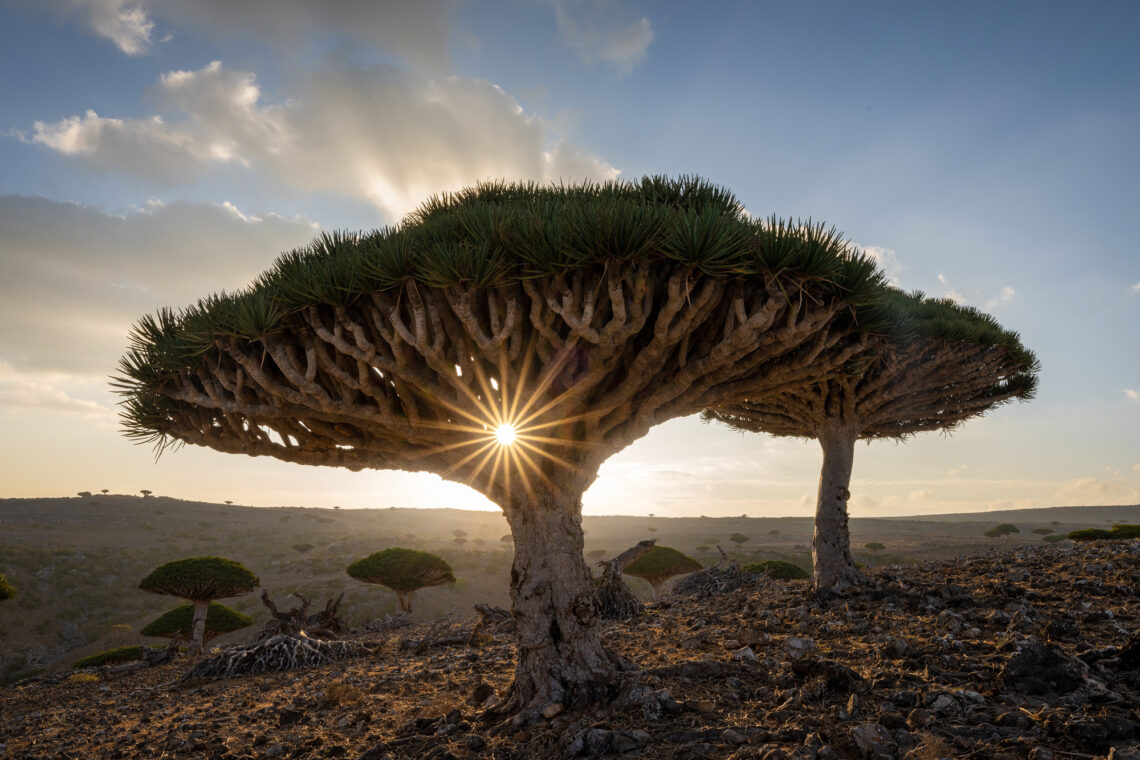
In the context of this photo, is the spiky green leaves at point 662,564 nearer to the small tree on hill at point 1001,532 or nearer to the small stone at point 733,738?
the small stone at point 733,738

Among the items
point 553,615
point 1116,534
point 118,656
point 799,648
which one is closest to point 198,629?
point 118,656

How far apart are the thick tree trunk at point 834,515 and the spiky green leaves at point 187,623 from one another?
70.5 ft

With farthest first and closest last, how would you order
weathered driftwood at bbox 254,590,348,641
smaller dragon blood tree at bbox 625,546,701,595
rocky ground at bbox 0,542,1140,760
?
smaller dragon blood tree at bbox 625,546,701,595 → weathered driftwood at bbox 254,590,348,641 → rocky ground at bbox 0,542,1140,760

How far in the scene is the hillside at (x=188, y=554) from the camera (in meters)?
30.5

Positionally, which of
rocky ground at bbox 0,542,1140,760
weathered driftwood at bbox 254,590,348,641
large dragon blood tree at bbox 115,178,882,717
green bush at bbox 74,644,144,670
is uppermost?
large dragon blood tree at bbox 115,178,882,717

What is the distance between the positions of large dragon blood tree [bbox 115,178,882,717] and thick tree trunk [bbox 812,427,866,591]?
222 inches

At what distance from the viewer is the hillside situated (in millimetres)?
30469

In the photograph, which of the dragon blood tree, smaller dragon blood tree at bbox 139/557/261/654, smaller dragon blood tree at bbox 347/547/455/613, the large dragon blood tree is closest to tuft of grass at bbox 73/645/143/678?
smaller dragon blood tree at bbox 139/557/261/654

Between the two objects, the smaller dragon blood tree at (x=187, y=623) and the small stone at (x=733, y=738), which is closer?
the small stone at (x=733, y=738)

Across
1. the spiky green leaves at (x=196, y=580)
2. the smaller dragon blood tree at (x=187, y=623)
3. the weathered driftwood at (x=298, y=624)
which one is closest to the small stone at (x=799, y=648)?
the weathered driftwood at (x=298, y=624)

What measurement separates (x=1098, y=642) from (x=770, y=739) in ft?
16.2

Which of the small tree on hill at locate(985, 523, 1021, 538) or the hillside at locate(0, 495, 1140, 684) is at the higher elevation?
the small tree on hill at locate(985, 523, 1021, 538)

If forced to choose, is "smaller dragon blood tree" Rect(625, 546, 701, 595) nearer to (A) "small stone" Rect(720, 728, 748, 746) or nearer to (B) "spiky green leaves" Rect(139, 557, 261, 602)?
(B) "spiky green leaves" Rect(139, 557, 261, 602)

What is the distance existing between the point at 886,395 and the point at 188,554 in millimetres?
46905
